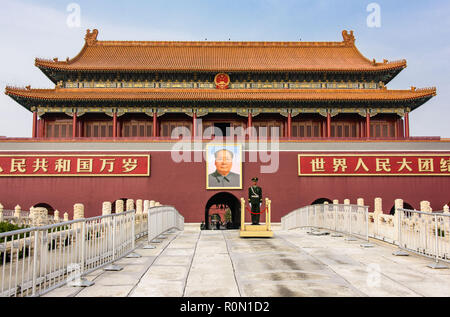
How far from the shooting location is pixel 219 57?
3045 cm

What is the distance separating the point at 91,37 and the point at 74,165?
38.5 feet

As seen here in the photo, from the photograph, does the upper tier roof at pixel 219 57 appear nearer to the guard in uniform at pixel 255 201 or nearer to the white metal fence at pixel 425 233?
the guard in uniform at pixel 255 201

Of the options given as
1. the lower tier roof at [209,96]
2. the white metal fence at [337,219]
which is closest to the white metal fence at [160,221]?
A: the white metal fence at [337,219]

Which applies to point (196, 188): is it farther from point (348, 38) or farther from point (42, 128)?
point (348, 38)

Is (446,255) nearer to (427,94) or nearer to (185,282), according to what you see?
(185,282)

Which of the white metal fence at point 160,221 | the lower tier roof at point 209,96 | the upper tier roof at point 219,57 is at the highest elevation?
the upper tier roof at point 219,57

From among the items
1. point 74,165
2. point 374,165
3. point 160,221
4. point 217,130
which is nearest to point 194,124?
point 217,130

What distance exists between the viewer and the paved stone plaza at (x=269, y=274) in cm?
635

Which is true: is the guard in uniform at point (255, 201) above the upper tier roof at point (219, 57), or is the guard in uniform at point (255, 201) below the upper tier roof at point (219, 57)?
below

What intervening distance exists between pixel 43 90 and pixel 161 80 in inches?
291

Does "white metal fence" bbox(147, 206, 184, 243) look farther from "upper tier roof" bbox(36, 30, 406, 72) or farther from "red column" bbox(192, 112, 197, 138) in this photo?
"upper tier roof" bbox(36, 30, 406, 72)

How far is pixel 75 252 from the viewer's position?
23.7ft

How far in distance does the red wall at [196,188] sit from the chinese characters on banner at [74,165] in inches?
13.7
